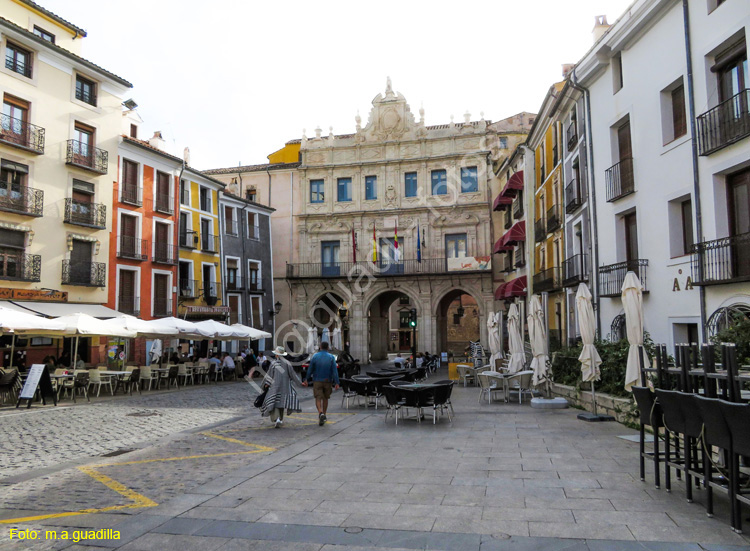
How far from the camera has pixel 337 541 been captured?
15.8 feet

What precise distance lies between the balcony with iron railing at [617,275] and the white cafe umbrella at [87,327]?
14.8m

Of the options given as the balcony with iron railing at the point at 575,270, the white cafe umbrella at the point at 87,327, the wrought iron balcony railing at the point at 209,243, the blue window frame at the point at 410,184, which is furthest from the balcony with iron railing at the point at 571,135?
the wrought iron balcony railing at the point at 209,243

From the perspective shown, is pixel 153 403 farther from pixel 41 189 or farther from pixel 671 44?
pixel 671 44

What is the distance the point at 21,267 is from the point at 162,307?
8287 millimetres

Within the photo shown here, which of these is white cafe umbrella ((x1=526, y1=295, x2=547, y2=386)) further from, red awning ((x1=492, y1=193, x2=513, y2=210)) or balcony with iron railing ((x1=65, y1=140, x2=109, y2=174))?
balcony with iron railing ((x1=65, y1=140, x2=109, y2=174))

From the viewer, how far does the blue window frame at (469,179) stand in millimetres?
38500

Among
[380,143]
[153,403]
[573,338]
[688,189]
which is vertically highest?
[380,143]

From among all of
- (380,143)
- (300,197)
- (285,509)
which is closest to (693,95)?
(285,509)

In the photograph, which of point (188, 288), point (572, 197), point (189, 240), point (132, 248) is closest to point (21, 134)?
point (132, 248)

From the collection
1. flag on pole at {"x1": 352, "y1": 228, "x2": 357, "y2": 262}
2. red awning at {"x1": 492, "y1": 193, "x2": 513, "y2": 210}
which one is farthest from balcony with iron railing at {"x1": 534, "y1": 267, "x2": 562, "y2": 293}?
flag on pole at {"x1": 352, "y1": 228, "x2": 357, "y2": 262}

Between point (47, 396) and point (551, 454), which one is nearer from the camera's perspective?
point (551, 454)

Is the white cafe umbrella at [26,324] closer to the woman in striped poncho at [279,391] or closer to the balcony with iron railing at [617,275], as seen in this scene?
the woman in striped poncho at [279,391]

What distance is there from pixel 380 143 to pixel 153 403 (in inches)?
1073

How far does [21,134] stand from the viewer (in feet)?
74.6
